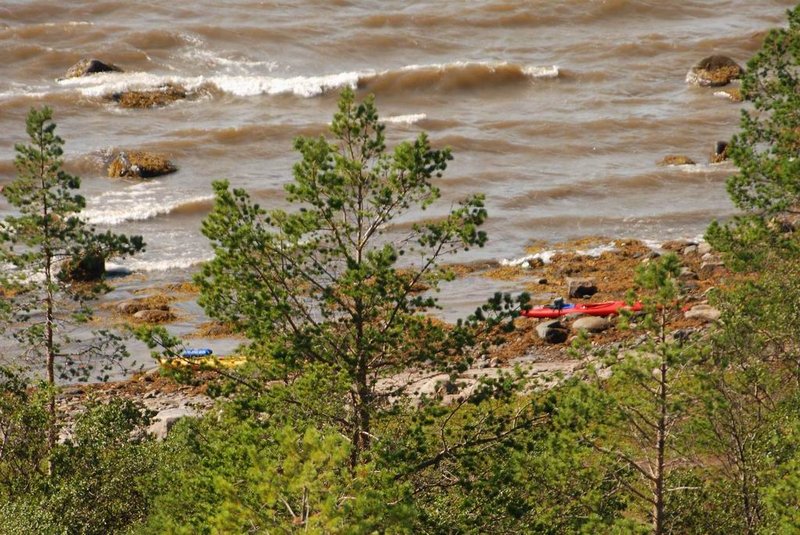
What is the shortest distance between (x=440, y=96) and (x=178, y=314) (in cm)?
2720

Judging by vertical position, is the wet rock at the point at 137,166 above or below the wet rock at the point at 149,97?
below

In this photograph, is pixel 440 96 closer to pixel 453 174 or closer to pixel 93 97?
pixel 453 174

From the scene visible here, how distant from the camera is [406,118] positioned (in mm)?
58469

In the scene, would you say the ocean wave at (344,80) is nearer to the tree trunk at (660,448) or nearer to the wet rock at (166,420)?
the wet rock at (166,420)

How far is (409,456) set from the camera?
675 inches

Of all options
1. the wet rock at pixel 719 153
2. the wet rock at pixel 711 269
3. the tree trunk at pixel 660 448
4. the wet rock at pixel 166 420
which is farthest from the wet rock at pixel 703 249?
the tree trunk at pixel 660 448

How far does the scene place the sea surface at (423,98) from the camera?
47.8 metres

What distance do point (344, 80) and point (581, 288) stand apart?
28.0 meters

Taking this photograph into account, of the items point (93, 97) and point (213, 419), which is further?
point (93, 97)

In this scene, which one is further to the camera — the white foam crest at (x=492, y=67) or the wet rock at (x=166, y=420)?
the white foam crest at (x=492, y=67)

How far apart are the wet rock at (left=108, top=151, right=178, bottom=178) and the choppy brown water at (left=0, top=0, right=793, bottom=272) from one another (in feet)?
2.01

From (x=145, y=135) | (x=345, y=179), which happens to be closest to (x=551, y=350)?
(x=345, y=179)

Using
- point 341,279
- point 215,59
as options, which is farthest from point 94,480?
point 215,59

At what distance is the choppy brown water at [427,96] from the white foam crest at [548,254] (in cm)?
76
